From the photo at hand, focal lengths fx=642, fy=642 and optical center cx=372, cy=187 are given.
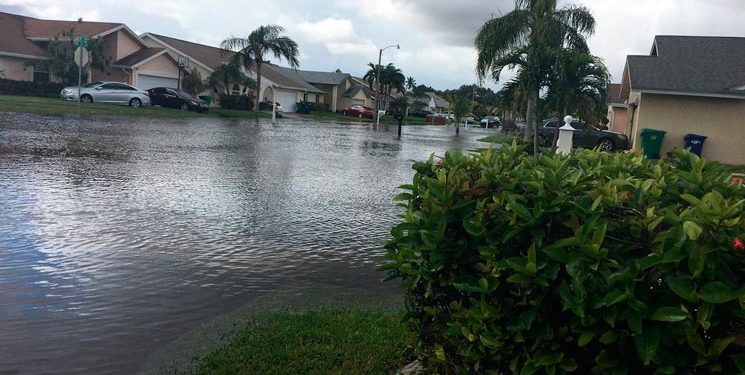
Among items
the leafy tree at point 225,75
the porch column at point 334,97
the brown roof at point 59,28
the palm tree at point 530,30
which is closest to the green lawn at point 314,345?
the palm tree at point 530,30

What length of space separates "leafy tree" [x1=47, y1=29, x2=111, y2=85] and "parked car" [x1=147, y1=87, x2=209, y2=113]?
483cm

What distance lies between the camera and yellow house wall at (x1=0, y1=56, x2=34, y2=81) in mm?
41375

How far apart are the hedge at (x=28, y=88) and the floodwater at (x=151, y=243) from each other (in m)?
27.7

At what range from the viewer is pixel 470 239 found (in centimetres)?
319

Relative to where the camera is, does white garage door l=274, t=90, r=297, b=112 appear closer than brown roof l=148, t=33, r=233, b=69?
No

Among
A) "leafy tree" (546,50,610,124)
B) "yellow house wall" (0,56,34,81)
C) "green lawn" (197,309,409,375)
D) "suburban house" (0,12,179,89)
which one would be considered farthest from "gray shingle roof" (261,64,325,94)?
"green lawn" (197,309,409,375)

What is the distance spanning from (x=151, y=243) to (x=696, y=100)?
19570mm

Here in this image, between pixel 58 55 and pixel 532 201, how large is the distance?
1743 inches

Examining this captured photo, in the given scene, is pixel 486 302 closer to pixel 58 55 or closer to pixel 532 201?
pixel 532 201

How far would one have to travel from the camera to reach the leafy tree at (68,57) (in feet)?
135

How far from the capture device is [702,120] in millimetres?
21359

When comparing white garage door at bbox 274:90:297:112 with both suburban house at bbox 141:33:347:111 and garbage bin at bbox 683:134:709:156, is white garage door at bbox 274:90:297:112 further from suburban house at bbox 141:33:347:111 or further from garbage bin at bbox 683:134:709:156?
garbage bin at bbox 683:134:709:156

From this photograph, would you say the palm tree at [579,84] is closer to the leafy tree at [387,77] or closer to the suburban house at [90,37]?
the suburban house at [90,37]

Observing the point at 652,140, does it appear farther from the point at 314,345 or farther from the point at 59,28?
the point at 59,28
